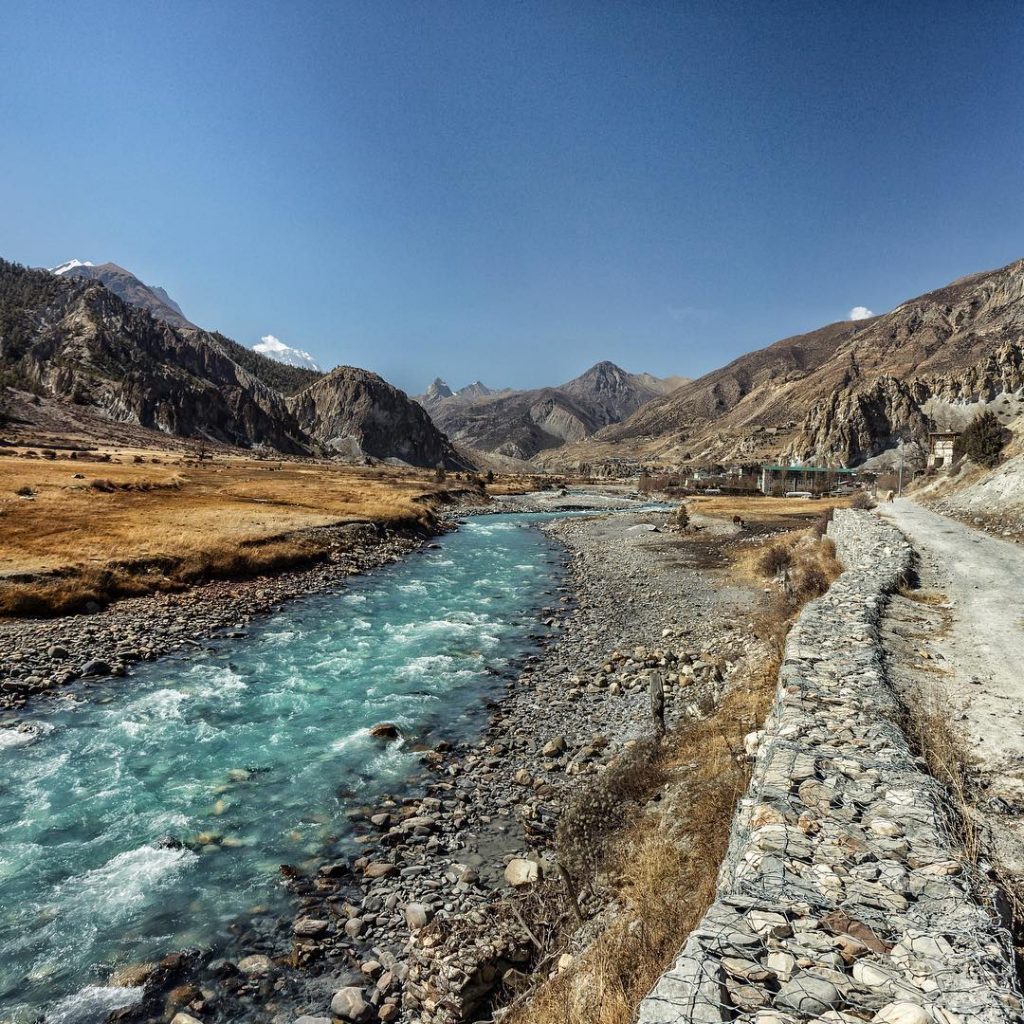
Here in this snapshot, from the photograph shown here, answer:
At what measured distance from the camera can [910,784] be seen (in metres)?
6.95

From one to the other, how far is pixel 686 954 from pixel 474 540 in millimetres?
52048

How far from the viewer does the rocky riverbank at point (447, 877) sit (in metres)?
7.38

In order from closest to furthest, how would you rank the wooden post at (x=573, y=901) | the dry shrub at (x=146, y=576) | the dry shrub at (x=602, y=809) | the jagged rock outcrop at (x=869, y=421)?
1. the wooden post at (x=573, y=901)
2. the dry shrub at (x=602, y=809)
3. the dry shrub at (x=146, y=576)
4. the jagged rock outcrop at (x=869, y=421)

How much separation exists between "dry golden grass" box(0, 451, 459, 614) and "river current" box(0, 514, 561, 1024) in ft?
27.6

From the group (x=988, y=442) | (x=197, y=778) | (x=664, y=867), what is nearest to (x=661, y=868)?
(x=664, y=867)

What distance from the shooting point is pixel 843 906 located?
4992 millimetres

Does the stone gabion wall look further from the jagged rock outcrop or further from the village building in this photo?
the jagged rock outcrop

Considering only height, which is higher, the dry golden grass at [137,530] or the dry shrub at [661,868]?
the dry golden grass at [137,530]

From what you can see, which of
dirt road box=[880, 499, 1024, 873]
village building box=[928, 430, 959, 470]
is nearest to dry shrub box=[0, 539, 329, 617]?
dirt road box=[880, 499, 1024, 873]

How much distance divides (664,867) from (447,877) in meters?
3.80

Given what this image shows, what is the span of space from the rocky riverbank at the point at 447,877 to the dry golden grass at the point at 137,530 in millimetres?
20323

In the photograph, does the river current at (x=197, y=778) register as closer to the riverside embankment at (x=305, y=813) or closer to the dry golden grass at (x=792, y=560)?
the riverside embankment at (x=305, y=813)

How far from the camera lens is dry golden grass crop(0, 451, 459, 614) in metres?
25.1

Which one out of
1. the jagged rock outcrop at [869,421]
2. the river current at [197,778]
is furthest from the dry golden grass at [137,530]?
the jagged rock outcrop at [869,421]
